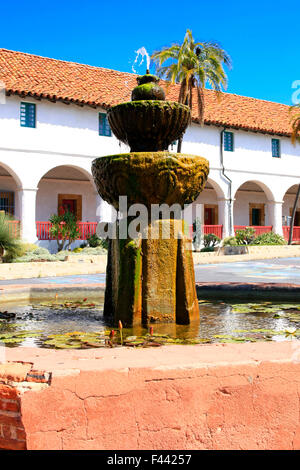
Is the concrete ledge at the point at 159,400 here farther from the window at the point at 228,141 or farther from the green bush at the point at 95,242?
the window at the point at 228,141

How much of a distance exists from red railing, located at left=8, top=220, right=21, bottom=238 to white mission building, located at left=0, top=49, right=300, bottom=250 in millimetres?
122

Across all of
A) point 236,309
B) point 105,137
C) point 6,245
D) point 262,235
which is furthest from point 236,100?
point 236,309

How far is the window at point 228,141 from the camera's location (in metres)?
24.0

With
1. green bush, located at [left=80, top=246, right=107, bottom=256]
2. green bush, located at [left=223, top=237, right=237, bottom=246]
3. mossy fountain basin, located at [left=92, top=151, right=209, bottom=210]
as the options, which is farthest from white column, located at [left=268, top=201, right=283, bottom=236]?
mossy fountain basin, located at [left=92, top=151, right=209, bottom=210]

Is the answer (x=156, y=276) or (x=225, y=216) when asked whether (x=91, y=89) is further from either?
(x=156, y=276)

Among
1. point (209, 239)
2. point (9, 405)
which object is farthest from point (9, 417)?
point (209, 239)

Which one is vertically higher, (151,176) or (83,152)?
(83,152)

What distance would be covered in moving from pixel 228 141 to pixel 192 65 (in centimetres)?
578

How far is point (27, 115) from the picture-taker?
59.4 feet

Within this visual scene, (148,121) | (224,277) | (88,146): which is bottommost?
(224,277)

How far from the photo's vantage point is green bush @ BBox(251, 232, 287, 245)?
2214cm

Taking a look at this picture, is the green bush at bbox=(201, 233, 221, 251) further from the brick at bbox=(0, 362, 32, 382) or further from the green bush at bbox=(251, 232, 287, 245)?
the brick at bbox=(0, 362, 32, 382)

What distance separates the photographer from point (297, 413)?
2.17 metres

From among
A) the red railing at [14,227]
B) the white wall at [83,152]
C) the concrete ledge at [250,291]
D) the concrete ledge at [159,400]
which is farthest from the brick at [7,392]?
the white wall at [83,152]
